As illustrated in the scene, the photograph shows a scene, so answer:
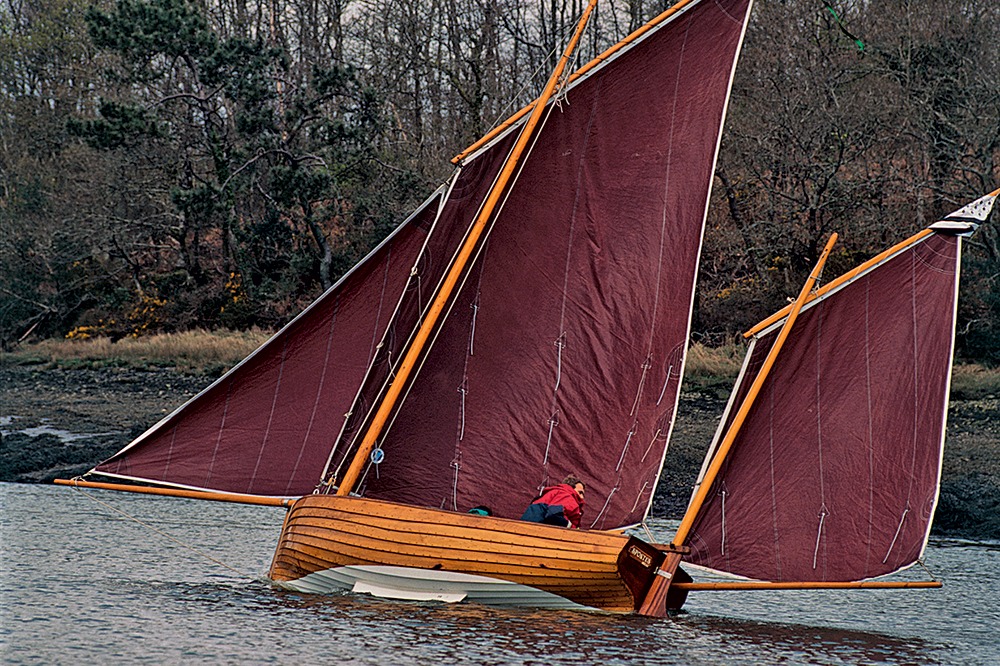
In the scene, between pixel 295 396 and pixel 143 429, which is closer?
pixel 295 396

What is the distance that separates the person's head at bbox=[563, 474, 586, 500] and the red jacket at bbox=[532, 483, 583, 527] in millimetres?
73

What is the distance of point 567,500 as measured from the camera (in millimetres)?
16938

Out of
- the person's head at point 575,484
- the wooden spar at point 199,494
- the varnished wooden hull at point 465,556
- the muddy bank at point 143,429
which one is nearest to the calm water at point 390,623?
the varnished wooden hull at point 465,556

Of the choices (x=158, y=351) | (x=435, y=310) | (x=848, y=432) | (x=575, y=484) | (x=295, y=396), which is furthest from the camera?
(x=158, y=351)

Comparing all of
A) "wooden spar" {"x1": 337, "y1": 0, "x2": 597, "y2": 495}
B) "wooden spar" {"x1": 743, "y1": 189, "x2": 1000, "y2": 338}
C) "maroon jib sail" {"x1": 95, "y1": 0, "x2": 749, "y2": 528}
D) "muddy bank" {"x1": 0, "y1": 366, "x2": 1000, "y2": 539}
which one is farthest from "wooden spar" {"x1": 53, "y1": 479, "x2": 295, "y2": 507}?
"muddy bank" {"x1": 0, "y1": 366, "x2": 1000, "y2": 539}

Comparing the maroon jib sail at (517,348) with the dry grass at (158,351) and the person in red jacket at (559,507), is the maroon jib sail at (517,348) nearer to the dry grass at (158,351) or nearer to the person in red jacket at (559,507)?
the person in red jacket at (559,507)

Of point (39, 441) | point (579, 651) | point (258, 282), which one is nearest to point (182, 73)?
point (258, 282)

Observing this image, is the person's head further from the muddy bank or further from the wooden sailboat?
the muddy bank

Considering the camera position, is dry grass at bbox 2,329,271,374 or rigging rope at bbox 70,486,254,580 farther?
dry grass at bbox 2,329,271,374

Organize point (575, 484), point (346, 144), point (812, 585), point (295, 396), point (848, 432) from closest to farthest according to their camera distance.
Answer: point (812, 585), point (575, 484), point (848, 432), point (295, 396), point (346, 144)

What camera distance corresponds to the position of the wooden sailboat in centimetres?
1752

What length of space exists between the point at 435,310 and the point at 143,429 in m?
20.6

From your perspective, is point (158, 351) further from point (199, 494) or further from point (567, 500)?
point (567, 500)

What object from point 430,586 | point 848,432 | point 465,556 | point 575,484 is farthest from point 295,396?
point 848,432
